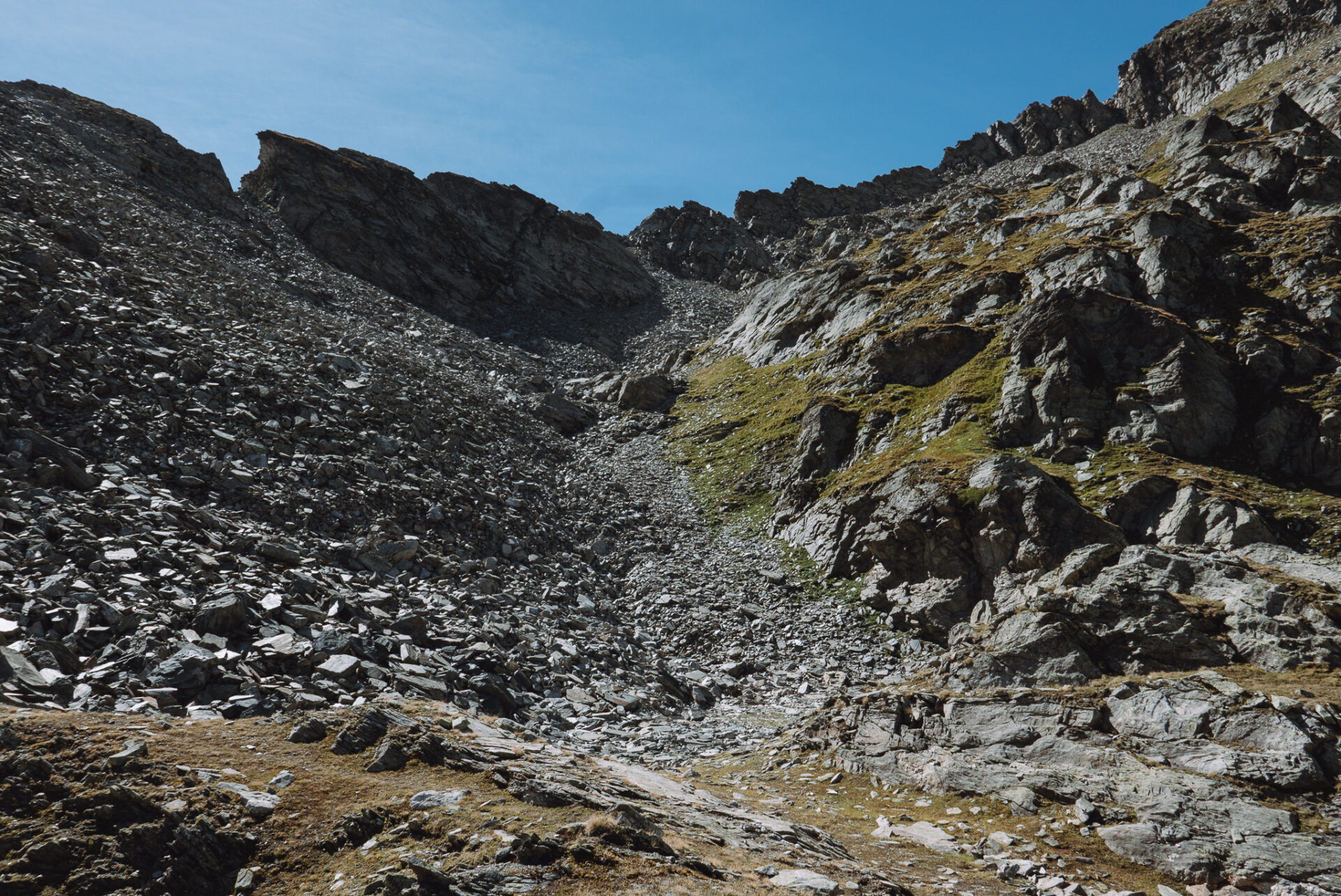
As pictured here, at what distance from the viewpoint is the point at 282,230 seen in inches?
3366

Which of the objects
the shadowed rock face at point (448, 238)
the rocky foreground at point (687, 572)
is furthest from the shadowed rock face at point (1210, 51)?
the shadowed rock face at point (448, 238)

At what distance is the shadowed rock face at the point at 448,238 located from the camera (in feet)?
305

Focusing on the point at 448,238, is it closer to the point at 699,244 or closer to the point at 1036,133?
the point at 699,244

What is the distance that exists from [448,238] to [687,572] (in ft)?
296

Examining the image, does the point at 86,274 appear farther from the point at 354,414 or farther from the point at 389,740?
the point at 389,740

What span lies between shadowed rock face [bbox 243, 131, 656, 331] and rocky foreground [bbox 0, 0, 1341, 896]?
69.9ft

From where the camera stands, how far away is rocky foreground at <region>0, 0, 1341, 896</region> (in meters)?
10.8

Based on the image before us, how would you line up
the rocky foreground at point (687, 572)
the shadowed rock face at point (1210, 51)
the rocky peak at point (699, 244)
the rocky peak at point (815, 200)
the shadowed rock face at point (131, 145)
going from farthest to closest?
1. the rocky peak at point (815, 200)
2. the rocky peak at point (699, 244)
3. the shadowed rock face at point (1210, 51)
4. the shadowed rock face at point (131, 145)
5. the rocky foreground at point (687, 572)

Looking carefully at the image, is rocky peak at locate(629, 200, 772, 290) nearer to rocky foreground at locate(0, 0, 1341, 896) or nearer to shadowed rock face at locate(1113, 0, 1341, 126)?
rocky foreground at locate(0, 0, 1341, 896)

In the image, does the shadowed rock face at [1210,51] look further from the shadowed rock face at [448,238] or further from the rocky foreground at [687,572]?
the shadowed rock face at [448,238]

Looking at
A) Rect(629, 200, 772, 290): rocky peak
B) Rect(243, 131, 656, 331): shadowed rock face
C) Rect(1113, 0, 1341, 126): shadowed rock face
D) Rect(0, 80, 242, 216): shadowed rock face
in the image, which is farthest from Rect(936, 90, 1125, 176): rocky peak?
Rect(0, 80, 242, 216): shadowed rock face

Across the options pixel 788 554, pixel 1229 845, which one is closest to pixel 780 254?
pixel 788 554

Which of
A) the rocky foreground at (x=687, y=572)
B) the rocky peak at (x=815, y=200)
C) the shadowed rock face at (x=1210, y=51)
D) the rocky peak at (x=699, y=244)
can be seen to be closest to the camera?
the rocky foreground at (x=687, y=572)

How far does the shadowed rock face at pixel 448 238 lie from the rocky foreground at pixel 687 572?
2131 cm
